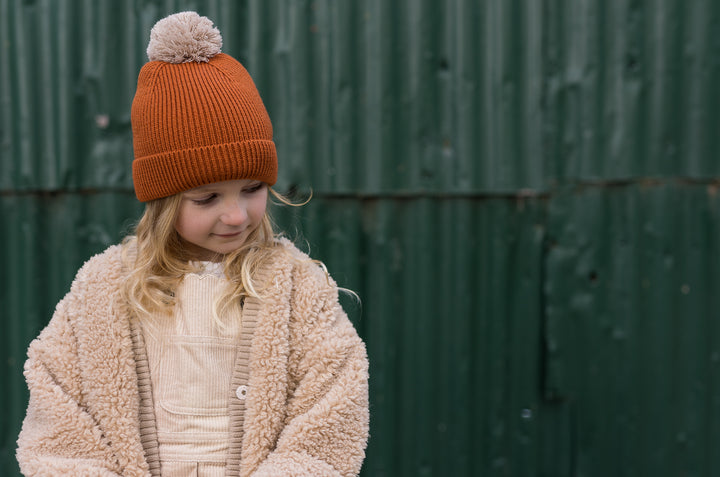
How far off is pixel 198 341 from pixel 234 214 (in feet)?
1.13

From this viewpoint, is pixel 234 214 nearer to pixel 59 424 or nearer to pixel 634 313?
pixel 59 424

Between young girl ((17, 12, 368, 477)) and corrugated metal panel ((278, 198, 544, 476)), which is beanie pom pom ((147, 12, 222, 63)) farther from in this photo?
corrugated metal panel ((278, 198, 544, 476))

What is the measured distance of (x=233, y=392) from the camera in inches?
66.8

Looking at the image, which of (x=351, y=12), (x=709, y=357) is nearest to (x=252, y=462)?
(x=351, y=12)

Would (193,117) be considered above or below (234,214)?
above

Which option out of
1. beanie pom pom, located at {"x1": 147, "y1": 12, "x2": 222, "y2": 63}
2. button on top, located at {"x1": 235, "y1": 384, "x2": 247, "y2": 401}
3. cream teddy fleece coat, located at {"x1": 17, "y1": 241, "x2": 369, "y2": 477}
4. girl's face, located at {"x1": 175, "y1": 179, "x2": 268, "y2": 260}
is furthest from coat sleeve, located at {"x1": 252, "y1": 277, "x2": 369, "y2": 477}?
beanie pom pom, located at {"x1": 147, "y1": 12, "x2": 222, "y2": 63}

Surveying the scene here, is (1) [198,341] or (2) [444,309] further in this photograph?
(2) [444,309]

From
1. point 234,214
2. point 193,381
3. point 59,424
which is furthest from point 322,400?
point 59,424

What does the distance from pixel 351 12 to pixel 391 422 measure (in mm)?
2058

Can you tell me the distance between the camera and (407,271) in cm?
337

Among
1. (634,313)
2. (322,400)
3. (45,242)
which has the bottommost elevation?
(634,313)

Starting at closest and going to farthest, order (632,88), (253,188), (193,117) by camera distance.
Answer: (193,117)
(253,188)
(632,88)

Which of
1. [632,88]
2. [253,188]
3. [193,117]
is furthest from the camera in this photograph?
[632,88]

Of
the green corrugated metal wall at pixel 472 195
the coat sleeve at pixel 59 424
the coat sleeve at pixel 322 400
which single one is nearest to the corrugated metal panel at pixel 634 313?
the green corrugated metal wall at pixel 472 195
